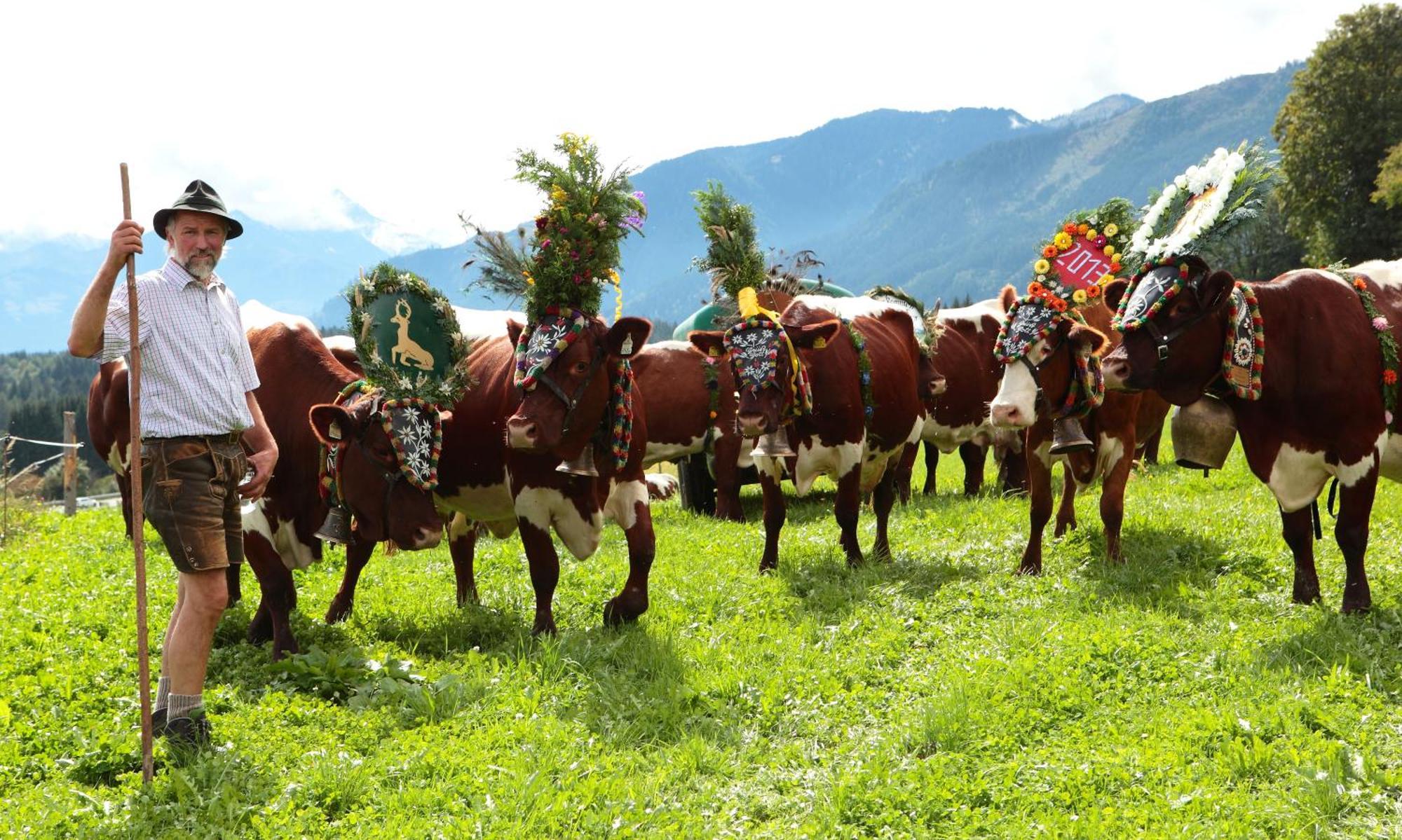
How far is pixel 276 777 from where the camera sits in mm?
4859

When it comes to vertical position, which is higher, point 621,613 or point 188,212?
point 188,212

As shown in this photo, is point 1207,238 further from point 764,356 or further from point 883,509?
point 883,509

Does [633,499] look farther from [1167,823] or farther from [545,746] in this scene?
[1167,823]

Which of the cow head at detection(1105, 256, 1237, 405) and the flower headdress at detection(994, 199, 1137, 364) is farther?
the flower headdress at detection(994, 199, 1137, 364)

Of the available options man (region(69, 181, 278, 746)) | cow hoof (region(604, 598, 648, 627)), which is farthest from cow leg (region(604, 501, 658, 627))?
man (region(69, 181, 278, 746))

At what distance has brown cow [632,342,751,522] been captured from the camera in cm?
1362

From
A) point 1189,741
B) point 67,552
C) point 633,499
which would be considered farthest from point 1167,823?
point 67,552

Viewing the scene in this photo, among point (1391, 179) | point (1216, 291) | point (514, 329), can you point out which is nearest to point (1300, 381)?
point (1216, 291)

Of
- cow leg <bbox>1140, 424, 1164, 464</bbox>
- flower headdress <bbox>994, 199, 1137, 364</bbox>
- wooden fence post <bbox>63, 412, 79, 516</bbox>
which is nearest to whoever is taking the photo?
flower headdress <bbox>994, 199, 1137, 364</bbox>

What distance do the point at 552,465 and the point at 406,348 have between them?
127 centimetres

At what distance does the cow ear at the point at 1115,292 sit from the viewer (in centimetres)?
757

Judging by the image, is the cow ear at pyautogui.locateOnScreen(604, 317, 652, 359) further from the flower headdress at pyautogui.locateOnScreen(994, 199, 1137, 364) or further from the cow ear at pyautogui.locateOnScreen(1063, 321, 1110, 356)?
the cow ear at pyautogui.locateOnScreen(1063, 321, 1110, 356)

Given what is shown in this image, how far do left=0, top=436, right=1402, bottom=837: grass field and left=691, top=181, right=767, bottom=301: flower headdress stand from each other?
8.82ft

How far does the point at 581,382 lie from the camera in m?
7.19
